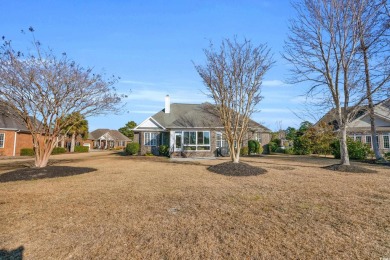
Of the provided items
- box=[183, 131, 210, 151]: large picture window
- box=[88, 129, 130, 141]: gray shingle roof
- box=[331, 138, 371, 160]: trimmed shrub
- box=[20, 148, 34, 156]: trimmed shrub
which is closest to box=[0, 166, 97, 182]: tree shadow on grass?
box=[183, 131, 210, 151]: large picture window

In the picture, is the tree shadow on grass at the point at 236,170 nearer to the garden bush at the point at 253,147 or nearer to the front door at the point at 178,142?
the front door at the point at 178,142

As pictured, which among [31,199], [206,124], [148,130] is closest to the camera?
[31,199]

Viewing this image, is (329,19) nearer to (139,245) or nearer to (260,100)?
(260,100)

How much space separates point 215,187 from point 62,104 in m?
10.0

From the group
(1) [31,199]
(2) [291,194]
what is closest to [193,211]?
(2) [291,194]

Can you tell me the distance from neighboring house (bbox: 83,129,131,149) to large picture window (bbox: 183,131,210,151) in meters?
45.4

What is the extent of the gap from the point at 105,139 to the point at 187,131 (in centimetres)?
4708

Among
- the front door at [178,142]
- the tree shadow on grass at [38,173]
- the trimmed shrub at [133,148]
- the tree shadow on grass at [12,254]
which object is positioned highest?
the front door at [178,142]

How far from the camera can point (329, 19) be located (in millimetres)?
13898

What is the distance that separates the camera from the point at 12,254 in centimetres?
360

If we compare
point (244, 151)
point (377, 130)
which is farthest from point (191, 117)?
point (377, 130)

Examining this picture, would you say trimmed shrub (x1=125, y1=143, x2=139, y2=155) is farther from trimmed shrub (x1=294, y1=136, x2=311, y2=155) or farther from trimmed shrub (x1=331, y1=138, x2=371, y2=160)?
trimmed shrub (x1=331, y1=138, x2=371, y2=160)

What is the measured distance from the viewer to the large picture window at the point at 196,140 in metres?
25.3

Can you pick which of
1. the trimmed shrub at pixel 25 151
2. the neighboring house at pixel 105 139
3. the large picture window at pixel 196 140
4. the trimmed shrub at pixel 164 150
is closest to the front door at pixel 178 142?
the large picture window at pixel 196 140
